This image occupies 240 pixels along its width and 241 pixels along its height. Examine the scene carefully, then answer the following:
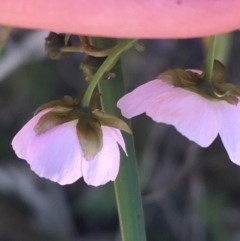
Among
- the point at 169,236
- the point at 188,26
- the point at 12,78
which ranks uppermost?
the point at 188,26

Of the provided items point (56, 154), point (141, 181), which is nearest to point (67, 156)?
point (56, 154)

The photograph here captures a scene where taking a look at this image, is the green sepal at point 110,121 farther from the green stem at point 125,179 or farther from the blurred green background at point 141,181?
the blurred green background at point 141,181

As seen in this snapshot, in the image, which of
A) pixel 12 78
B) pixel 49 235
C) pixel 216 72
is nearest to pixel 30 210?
pixel 49 235

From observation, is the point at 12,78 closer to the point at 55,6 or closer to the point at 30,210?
the point at 30,210

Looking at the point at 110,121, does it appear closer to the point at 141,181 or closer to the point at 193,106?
the point at 193,106

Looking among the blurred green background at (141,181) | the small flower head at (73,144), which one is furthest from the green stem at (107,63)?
the blurred green background at (141,181)

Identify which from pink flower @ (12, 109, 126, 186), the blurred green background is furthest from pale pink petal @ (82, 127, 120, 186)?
the blurred green background

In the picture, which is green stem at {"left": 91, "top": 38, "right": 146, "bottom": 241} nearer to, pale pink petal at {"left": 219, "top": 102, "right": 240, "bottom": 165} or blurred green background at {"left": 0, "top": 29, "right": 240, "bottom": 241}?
pale pink petal at {"left": 219, "top": 102, "right": 240, "bottom": 165}
